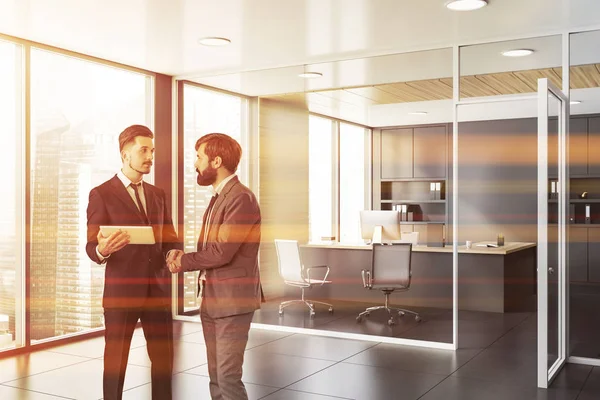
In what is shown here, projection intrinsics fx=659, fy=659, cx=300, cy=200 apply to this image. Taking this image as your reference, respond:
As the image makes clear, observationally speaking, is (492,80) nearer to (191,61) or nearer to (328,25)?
(328,25)

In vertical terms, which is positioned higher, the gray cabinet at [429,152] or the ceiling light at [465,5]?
the ceiling light at [465,5]

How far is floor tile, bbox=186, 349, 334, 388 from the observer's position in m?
5.04

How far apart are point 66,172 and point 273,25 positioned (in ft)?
8.33

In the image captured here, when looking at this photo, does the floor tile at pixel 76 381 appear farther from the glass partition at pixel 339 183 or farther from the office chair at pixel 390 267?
the office chair at pixel 390 267

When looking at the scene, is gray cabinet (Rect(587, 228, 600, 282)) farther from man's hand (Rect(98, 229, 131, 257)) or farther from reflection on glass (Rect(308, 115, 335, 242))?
man's hand (Rect(98, 229, 131, 257))

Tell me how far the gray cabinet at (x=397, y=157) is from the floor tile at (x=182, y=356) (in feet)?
21.7

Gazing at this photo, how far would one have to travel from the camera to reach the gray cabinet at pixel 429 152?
1176 cm

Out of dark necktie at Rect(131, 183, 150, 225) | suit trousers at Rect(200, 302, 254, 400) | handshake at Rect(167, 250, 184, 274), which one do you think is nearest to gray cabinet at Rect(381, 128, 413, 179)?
dark necktie at Rect(131, 183, 150, 225)

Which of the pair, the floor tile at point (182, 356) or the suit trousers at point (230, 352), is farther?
the floor tile at point (182, 356)

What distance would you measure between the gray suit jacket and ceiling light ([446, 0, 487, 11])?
266 cm

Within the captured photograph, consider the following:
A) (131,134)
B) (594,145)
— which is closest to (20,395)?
(131,134)

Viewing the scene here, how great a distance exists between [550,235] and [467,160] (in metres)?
7.03

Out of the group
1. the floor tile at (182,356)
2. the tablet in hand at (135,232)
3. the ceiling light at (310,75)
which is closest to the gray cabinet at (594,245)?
the ceiling light at (310,75)

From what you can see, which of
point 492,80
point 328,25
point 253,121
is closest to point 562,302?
point 492,80
